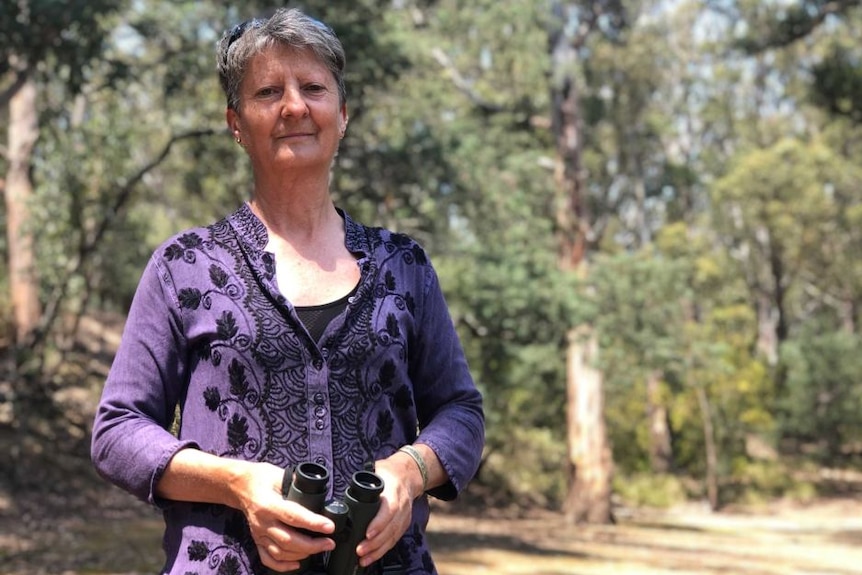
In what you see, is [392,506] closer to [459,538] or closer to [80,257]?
[459,538]

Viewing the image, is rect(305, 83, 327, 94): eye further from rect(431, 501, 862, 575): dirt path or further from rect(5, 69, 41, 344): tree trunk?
rect(5, 69, 41, 344): tree trunk

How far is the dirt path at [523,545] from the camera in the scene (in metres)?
9.44

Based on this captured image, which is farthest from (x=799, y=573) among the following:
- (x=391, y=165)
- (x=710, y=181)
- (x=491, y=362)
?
(x=710, y=181)

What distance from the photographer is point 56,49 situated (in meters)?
9.16

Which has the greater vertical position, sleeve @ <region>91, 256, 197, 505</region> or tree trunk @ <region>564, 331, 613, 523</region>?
sleeve @ <region>91, 256, 197, 505</region>

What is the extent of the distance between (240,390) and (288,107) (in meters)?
0.44

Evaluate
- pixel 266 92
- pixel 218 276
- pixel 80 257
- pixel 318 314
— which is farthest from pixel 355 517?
pixel 80 257

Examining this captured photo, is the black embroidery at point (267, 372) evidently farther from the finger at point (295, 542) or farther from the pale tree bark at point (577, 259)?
the pale tree bark at point (577, 259)

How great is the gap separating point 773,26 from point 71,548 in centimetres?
869

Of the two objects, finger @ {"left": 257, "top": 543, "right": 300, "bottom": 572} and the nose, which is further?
the nose

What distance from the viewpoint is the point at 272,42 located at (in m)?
1.71

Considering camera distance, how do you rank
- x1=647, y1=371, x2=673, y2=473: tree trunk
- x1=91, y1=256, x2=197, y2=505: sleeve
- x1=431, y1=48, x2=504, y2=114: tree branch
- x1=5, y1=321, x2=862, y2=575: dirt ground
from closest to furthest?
x1=91, y1=256, x2=197, y2=505: sleeve
x1=5, y1=321, x2=862, y2=575: dirt ground
x1=431, y1=48, x2=504, y2=114: tree branch
x1=647, y1=371, x2=673, y2=473: tree trunk

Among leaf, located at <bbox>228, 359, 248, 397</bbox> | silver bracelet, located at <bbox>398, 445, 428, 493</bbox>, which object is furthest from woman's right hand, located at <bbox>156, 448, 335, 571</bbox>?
silver bracelet, located at <bbox>398, 445, 428, 493</bbox>

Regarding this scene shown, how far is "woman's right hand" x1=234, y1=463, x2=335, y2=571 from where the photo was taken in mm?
1446
